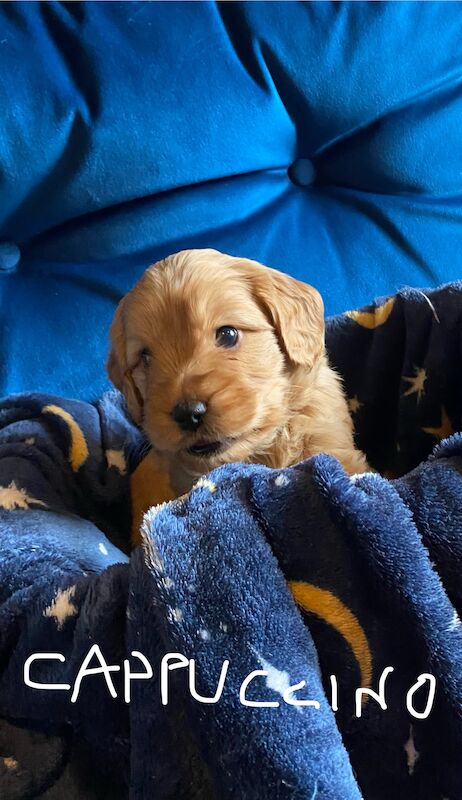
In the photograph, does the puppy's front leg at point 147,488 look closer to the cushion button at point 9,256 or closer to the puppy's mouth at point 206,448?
the puppy's mouth at point 206,448

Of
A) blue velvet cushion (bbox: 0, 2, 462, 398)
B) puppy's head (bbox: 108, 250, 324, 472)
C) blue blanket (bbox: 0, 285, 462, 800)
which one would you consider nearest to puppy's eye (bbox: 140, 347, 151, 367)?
puppy's head (bbox: 108, 250, 324, 472)

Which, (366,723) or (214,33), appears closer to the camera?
(366,723)

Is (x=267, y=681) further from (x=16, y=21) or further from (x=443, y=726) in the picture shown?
(x=16, y=21)

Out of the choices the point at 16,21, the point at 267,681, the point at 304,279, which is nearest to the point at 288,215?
the point at 304,279

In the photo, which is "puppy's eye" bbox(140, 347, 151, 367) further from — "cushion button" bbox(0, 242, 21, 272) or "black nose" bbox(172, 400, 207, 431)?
"cushion button" bbox(0, 242, 21, 272)

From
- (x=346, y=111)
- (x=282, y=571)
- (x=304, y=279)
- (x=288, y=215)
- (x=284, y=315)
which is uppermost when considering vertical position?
(x=346, y=111)

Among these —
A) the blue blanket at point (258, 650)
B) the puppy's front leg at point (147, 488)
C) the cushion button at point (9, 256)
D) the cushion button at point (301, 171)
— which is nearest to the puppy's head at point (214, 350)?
the puppy's front leg at point (147, 488)

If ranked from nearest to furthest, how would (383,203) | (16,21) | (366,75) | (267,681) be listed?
(267,681), (16,21), (366,75), (383,203)
